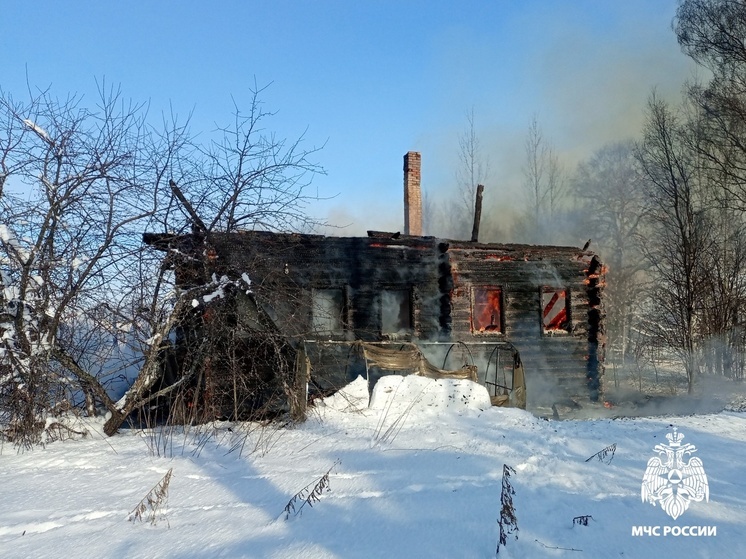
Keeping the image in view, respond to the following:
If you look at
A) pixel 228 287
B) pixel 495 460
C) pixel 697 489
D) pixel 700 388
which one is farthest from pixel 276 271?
pixel 700 388

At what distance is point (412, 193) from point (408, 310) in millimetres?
6755

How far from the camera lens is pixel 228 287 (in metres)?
7.49

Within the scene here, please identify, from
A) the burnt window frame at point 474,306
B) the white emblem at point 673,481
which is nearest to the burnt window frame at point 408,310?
the burnt window frame at point 474,306

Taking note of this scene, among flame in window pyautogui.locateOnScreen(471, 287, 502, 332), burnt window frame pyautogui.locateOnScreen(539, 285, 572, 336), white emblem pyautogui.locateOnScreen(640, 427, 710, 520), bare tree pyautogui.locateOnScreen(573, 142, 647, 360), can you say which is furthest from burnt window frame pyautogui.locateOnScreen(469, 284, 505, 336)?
bare tree pyautogui.locateOnScreen(573, 142, 647, 360)

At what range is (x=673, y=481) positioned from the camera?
15.1 feet

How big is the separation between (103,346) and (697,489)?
266 inches

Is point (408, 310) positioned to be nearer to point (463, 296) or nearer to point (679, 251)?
point (463, 296)

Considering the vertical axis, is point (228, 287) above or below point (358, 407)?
above

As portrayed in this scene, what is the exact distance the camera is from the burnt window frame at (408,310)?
15219 millimetres

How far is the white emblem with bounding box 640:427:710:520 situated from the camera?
13.3ft

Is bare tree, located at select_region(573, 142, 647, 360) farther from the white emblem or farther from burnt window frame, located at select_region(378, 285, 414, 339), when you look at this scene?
the white emblem

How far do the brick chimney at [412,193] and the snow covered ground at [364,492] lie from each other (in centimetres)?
1402

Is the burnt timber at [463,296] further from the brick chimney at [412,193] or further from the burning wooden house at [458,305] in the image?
the brick chimney at [412,193]

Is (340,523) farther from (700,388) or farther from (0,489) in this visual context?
(700,388)
